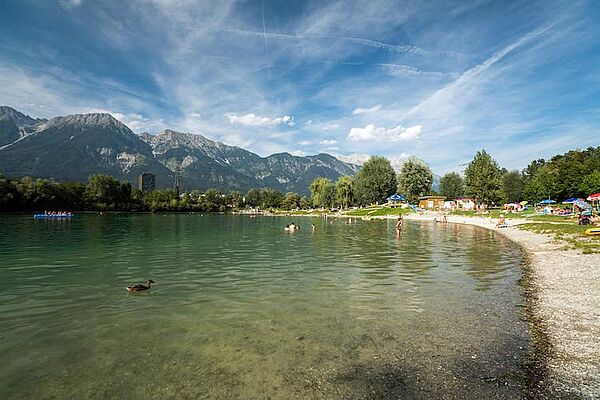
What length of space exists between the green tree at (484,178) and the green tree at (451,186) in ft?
262

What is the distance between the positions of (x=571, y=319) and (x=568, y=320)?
6.7 inches

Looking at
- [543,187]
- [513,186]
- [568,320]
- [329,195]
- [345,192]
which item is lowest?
[568,320]

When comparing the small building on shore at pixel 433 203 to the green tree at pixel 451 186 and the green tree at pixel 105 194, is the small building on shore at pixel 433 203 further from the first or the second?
the green tree at pixel 105 194

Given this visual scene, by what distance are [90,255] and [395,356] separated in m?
28.5

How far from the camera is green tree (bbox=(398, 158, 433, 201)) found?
138m

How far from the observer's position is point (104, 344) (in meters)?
10.3

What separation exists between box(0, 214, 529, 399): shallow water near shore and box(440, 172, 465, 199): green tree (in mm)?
167848

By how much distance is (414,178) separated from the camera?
13712 centimetres

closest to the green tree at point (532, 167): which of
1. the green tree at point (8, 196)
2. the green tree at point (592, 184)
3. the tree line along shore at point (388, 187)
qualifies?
the tree line along shore at point (388, 187)

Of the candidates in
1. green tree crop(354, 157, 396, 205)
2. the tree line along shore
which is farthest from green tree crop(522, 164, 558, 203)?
green tree crop(354, 157, 396, 205)

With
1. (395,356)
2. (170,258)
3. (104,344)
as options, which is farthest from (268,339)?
(170,258)

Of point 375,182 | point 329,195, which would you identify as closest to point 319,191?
point 329,195

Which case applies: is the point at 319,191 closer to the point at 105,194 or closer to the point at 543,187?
the point at 543,187

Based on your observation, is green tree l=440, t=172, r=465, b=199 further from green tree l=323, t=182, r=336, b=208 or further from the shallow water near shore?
the shallow water near shore
